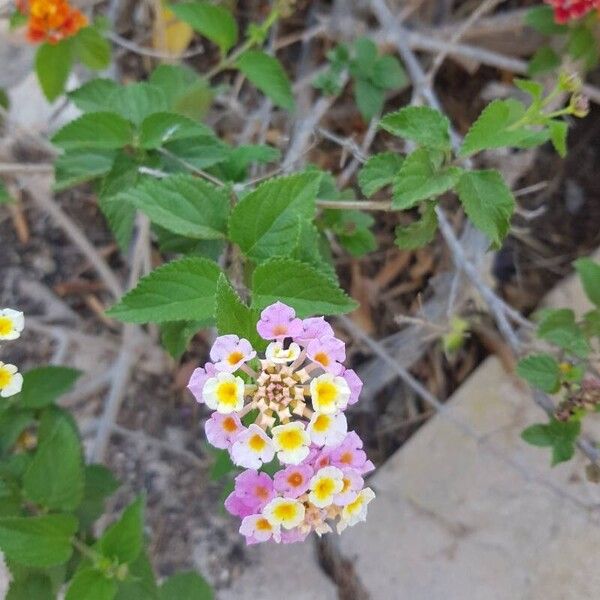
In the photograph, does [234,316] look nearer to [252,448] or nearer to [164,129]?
[252,448]

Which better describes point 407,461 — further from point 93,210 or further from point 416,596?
point 93,210

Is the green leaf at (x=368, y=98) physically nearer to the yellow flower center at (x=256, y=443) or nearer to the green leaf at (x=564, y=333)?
the green leaf at (x=564, y=333)

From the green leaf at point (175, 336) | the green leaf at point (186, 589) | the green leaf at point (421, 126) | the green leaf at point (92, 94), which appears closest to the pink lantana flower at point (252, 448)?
the green leaf at point (175, 336)

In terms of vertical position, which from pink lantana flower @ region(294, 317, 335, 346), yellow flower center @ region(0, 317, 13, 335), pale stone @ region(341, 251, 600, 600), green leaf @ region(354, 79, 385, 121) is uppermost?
pink lantana flower @ region(294, 317, 335, 346)

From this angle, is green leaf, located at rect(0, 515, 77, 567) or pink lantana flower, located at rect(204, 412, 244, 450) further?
green leaf, located at rect(0, 515, 77, 567)

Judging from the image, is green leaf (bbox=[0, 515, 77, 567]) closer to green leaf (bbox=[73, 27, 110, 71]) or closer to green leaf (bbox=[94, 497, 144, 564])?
green leaf (bbox=[94, 497, 144, 564])

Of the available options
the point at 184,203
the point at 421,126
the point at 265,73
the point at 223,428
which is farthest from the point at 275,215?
the point at 265,73

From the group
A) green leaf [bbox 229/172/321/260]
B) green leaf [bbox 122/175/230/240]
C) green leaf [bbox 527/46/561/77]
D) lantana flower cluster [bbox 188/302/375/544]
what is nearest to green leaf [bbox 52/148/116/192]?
green leaf [bbox 122/175/230/240]
